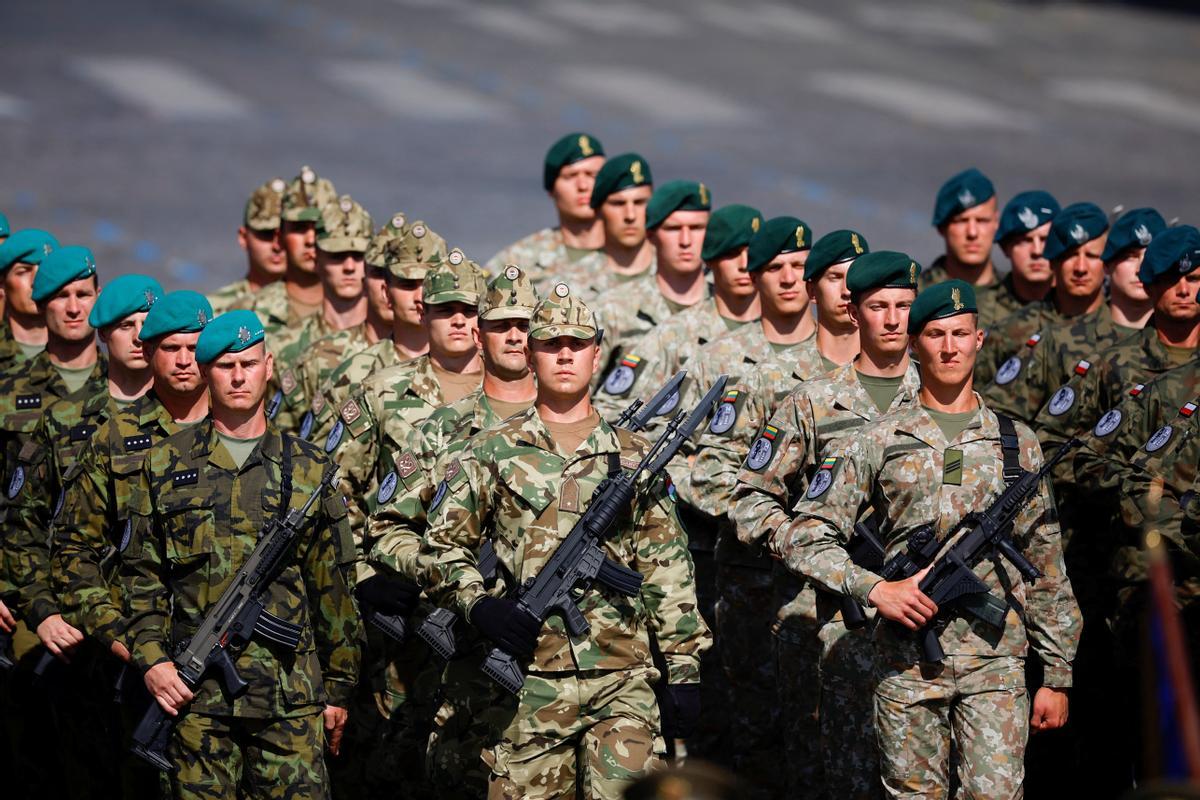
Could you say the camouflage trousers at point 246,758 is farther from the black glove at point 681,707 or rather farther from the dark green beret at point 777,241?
the dark green beret at point 777,241

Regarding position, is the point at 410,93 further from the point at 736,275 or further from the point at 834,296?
the point at 834,296

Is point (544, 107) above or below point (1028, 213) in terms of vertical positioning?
above

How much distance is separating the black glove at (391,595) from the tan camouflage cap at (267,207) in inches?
188

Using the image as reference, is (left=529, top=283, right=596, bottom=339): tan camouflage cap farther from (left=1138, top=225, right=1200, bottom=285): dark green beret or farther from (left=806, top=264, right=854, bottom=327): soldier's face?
(left=1138, top=225, right=1200, bottom=285): dark green beret

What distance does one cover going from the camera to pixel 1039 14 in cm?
3316

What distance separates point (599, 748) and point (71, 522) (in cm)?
261

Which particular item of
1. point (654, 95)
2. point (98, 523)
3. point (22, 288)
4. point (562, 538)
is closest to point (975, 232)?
point (562, 538)

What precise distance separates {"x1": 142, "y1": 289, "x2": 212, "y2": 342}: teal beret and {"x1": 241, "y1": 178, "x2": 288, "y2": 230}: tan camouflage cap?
15.2 ft

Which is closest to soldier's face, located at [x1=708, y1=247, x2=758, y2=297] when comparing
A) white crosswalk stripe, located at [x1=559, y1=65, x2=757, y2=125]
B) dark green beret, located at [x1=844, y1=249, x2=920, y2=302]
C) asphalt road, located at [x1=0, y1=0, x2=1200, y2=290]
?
dark green beret, located at [x1=844, y1=249, x2=920, y2=302]

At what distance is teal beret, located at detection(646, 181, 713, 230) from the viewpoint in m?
12.0

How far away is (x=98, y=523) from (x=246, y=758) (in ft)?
4.10

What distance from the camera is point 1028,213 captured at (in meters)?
12.0

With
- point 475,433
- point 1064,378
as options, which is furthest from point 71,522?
point 1064,378

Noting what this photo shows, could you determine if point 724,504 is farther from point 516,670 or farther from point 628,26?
point 628,26
